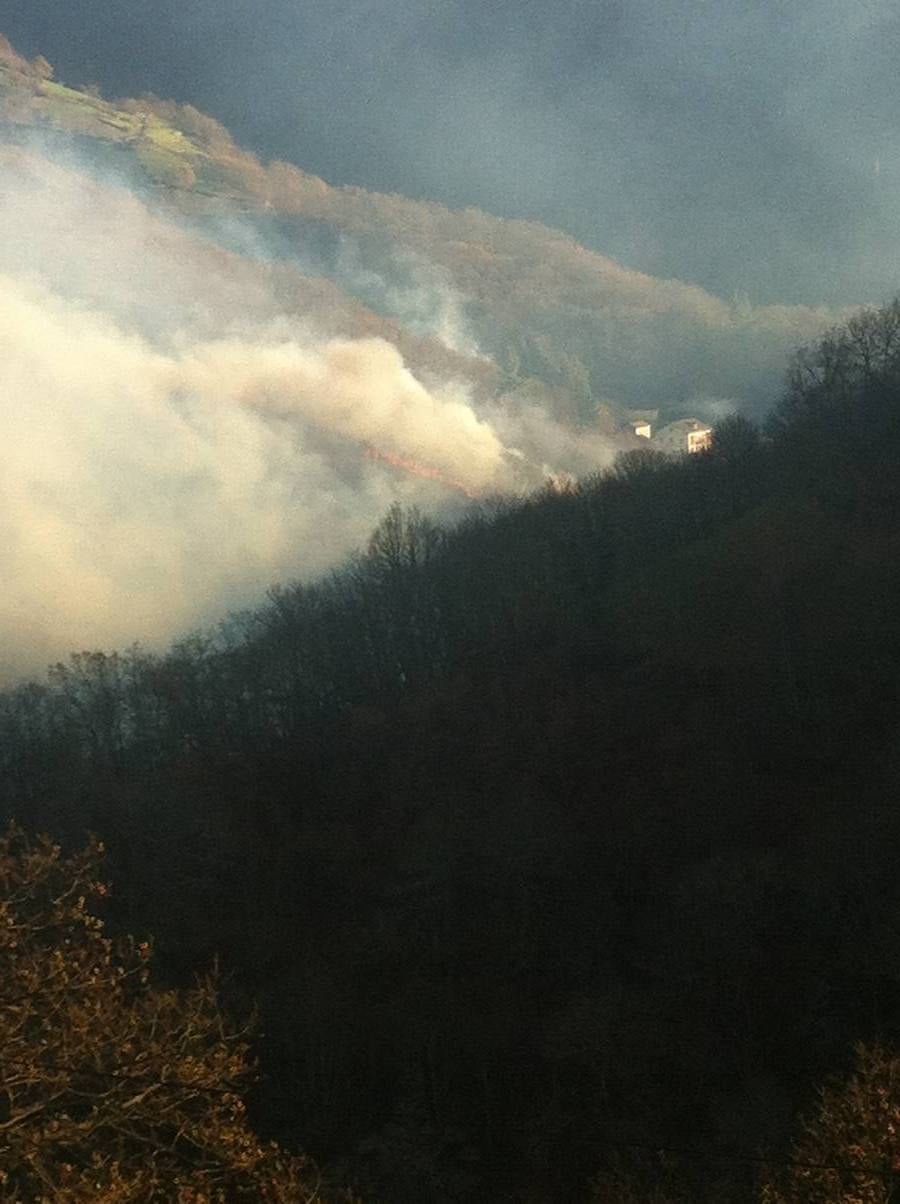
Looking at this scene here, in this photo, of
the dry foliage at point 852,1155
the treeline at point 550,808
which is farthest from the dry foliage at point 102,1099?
the treeline at point 550,808

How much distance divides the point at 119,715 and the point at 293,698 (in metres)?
6.30

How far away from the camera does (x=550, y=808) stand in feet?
77.7

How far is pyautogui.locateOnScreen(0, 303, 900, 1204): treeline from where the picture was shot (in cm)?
1456

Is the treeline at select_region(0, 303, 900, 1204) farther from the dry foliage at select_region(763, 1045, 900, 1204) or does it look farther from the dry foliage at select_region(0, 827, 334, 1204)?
Answer: the dry foliage at select_region(0, 827, 334, 1204)

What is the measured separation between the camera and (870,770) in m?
20.8

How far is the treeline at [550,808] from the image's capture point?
14562 mm

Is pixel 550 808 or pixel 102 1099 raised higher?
pixel 550 808

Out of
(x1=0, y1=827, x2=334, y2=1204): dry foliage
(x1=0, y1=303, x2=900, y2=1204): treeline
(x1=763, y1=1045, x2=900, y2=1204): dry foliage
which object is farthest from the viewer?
(x1=0, y1=303, x2=900, y2=1204): treeline

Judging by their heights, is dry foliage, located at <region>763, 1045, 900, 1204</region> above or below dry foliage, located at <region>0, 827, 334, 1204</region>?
below

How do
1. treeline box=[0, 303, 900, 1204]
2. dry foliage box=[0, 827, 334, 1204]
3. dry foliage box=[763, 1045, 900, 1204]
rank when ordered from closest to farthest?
1. dry foliage box=[0, 827, 334, 1204]
2. dry foliage box=[763, 1045, 900, 1204]
3. treeline box=[0, 303, 900, 1204]

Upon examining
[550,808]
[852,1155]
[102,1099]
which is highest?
[550,808]

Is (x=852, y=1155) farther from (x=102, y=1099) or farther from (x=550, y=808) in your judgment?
(x=550, y=808)

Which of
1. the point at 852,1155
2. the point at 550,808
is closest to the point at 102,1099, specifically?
the point at 852,1155

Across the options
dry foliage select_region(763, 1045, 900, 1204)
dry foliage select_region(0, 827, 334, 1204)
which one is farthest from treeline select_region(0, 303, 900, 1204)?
dry foliage select_region(0, 827, 334, 1204)
